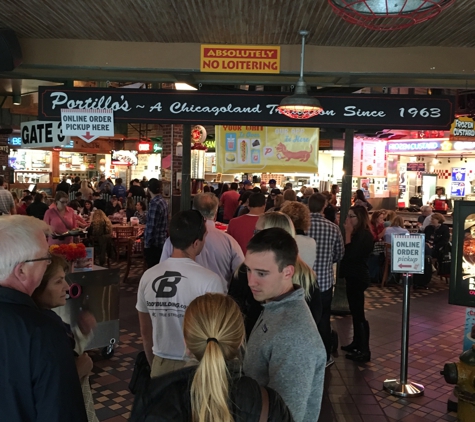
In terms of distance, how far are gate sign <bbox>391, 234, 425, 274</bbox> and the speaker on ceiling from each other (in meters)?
4.57

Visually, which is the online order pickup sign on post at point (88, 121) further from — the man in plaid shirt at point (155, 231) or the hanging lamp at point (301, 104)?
the hanging lamp at point (301, 104)

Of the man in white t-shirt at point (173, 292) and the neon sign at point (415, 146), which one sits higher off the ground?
the neon sign at point (415, 146)

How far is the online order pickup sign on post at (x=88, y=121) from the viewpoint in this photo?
6.59 metres

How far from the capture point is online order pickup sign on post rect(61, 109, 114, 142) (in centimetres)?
659

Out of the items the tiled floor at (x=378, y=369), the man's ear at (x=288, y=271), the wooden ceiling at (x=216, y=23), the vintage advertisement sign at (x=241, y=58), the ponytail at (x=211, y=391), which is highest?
the wooden ceiling at (x=216, y=23)

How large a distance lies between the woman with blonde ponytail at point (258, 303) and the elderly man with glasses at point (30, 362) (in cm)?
157

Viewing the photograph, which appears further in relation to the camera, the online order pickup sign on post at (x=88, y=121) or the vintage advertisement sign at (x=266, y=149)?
the vintage advertisement sign at (x=266, y=149)

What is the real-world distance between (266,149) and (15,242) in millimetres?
7507

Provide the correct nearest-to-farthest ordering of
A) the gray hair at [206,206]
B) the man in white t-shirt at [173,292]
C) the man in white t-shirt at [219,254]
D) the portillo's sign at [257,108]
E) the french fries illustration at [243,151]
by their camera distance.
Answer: the man in white t-shirt at [173,292] < the man in white t-shirt at [219,254] < the gray hair at [206,206] < the portillo's sign at [257,108] < the french fries illustration at [243,151]

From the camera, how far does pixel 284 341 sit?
85.4 inches

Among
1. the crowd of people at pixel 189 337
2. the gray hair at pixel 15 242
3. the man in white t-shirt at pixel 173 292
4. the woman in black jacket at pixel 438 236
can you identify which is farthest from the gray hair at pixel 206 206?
the woman in black jacket at pixel 438 236

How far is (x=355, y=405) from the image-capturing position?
514cm

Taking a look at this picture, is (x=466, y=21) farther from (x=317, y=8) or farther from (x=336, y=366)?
(x=336, y=366)

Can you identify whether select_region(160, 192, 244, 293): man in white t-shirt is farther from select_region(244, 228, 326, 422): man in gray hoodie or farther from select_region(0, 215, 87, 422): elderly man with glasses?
select_region(0, 215, 87, 422): elderly man with glasses
